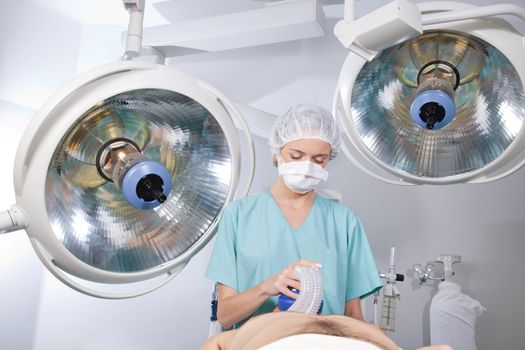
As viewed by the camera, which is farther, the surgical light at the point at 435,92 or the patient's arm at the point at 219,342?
the surgical light at the point at 435,92

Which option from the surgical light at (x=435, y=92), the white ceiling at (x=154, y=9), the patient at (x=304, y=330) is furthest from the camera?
the white ceiling at (x=154, y=9)

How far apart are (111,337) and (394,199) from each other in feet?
4.04

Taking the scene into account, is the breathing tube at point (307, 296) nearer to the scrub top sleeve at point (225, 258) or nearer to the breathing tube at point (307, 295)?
the breathing tube at point (307, 295)

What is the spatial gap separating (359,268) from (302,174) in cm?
30

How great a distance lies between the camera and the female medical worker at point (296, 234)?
132 centimetres

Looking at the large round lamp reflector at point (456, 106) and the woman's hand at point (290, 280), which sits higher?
the large round lamp reflector at point (456, 106)

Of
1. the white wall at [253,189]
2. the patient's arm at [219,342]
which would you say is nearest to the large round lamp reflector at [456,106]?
the patient's arm at [219,342]

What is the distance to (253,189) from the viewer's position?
A: 2250 millimetres

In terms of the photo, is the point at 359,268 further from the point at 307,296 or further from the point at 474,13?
the point at 474,13

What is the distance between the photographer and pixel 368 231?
7.00ft

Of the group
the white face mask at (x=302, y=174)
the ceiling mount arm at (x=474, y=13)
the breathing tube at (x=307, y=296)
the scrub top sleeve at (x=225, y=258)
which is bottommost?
the breathing tube at (x=307, y=296)

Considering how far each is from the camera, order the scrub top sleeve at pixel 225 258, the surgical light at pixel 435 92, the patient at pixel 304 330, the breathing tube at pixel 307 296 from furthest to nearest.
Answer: the scrub top sleeve at pixel 225 258
the surgical light at pixel 435 92
the breathing tube at pixel 307 296
the patient at pixel 304 330

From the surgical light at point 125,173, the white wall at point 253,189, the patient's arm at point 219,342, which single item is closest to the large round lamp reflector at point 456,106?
the surgical light at point 125,173

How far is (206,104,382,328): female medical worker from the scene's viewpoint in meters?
1.32
